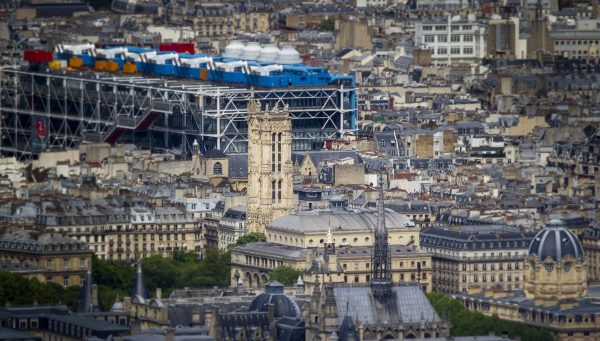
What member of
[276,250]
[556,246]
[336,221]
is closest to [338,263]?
[276,250]

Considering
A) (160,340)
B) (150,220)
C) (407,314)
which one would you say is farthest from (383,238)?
(150,220)

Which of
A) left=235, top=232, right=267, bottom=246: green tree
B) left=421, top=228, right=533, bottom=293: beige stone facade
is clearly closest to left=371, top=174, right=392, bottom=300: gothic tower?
left=421, top=228, right=533, bottom=293: beige stone facade

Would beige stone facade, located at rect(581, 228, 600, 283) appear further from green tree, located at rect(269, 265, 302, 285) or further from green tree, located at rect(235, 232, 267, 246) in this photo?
green tree, located at rect(235, 232, 267, 246)

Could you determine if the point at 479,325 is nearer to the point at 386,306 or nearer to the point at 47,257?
the point at 386,306

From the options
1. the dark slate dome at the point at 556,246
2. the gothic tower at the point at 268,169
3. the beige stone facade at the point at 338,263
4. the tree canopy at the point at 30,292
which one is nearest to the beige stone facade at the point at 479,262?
the beige stone facade at the point at 338,263

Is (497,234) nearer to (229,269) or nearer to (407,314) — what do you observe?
(229,269)

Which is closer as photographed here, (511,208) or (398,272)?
(398,272)
